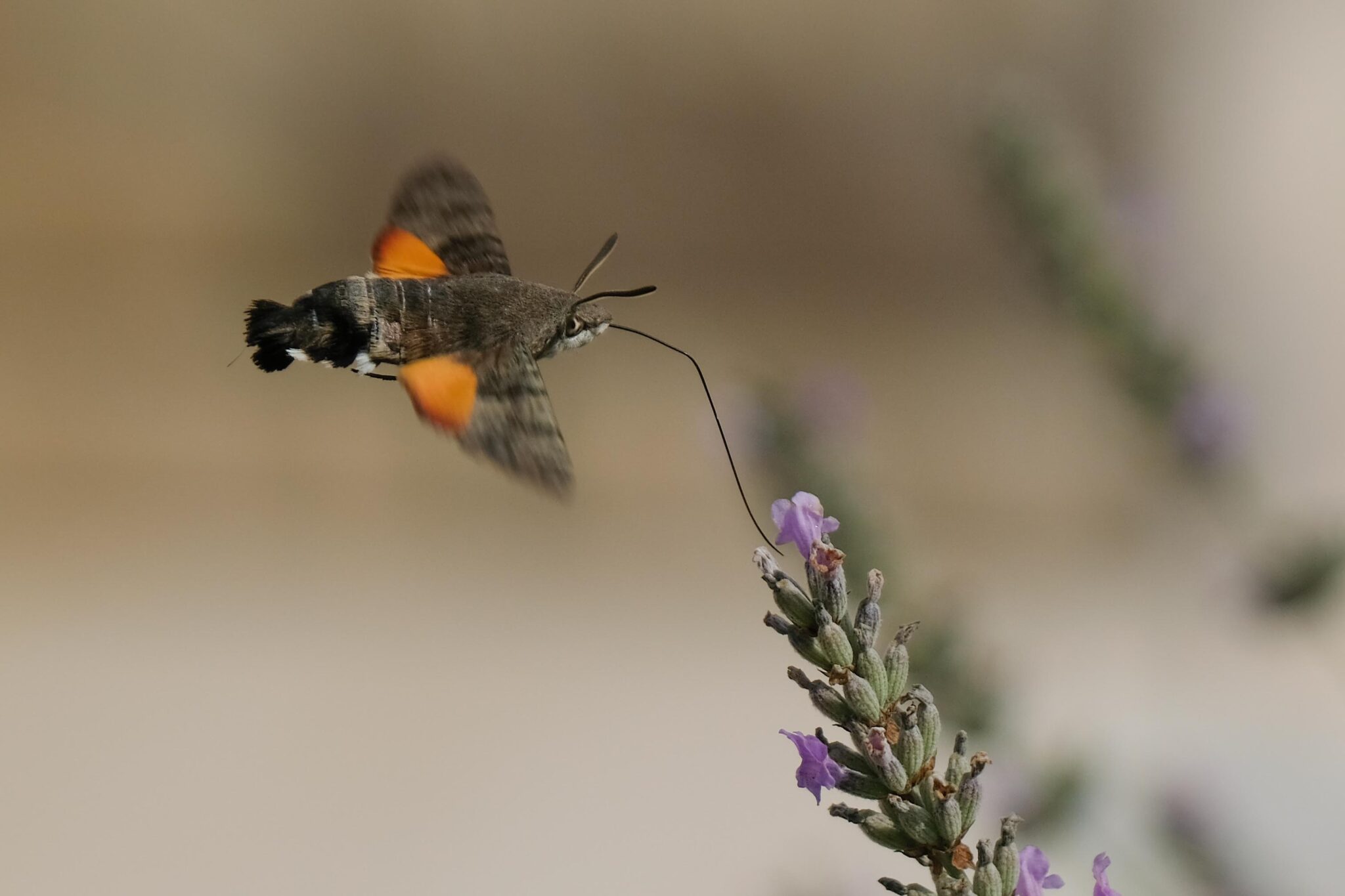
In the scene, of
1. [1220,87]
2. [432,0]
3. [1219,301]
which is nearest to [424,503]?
[432,0]

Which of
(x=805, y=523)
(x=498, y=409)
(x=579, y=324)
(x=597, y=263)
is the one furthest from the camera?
(x=597, y=263)

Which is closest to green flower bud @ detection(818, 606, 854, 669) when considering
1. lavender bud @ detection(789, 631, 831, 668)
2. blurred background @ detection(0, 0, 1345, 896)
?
lavender bud @ detection(789, 631, 831, 668)

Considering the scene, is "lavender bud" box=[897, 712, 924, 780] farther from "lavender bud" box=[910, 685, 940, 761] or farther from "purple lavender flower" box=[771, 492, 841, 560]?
"purple lavender flower" box=[771, 492, 841, 560]

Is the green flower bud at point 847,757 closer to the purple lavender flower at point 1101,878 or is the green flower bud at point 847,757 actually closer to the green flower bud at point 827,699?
the green flower bud at point 827,699

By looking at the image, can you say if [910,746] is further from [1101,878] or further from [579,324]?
[579,324]

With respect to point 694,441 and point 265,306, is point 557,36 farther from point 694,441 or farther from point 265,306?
point 265,306

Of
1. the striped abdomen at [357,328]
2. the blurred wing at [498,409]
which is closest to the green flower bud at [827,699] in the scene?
the blurred wing at [498,409]

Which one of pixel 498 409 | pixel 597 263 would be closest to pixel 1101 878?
pixel 498 409
